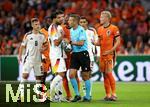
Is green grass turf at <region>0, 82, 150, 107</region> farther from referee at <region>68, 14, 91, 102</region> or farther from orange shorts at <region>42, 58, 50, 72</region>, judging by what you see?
orange shorts at <region>42, 58, 50, 72</region>

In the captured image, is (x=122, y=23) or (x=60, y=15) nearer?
(x=60, y=15)

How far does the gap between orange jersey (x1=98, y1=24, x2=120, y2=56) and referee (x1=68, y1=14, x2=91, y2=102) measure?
63 cm

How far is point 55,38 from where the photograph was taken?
15.2 meters

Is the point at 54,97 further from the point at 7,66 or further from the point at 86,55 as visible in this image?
the point at 7,66

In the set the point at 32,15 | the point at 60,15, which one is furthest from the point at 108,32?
the point at 32,15

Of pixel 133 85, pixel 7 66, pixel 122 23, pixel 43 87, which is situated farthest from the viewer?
pixel 122 23

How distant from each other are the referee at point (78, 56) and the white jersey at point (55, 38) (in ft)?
0.94

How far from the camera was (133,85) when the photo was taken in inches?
843

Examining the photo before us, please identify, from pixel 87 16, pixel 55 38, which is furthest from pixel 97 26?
pixel 55 38

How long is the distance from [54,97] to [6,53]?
9.32 meters

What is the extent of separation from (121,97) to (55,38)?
287 cm

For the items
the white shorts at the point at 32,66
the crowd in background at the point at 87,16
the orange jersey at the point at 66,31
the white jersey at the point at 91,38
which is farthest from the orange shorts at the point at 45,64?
the crowd in background at the point at 87,16

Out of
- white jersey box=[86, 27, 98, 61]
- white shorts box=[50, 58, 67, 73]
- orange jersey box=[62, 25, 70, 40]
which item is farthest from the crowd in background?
white shorts box=[50, 58, 67, 73]

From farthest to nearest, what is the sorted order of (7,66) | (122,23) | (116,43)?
(122,23)
(7,66)
(116,43)
